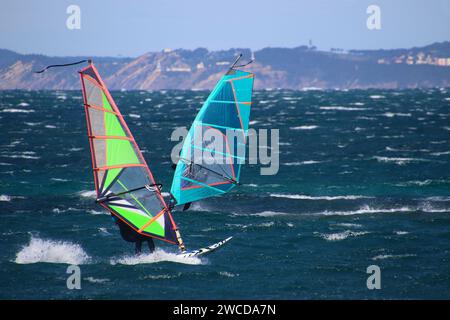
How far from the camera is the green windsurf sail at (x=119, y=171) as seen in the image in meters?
26.8

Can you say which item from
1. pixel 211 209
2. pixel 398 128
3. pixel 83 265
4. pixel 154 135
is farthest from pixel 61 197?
pixel 398 128

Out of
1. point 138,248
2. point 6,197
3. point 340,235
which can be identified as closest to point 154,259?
point 138,248

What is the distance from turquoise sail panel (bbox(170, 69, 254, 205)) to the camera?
28906 millimetres

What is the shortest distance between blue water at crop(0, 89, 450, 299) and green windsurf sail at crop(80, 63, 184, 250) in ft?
6.43

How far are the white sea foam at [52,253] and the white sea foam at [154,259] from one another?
142cm

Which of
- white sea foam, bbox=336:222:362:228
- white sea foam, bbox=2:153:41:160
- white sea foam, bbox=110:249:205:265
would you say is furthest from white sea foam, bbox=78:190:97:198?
white sea foam, bbox=2:153:41:160

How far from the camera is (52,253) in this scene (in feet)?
104

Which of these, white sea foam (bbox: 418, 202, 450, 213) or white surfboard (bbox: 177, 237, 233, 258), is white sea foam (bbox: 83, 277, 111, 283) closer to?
white surfboard (bbox: 177, 237, 233, 258)

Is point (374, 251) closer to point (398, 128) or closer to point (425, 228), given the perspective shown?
point (425, 228)

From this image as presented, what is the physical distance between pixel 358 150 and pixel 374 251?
39.5 metres

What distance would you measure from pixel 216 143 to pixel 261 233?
7.29 meters

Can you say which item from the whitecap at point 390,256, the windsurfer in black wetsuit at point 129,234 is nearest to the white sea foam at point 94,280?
the windsurfer in black wetsuit at point 129,234

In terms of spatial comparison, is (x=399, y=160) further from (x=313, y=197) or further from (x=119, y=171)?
(x=119, y=171)

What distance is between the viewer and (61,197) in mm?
44438
